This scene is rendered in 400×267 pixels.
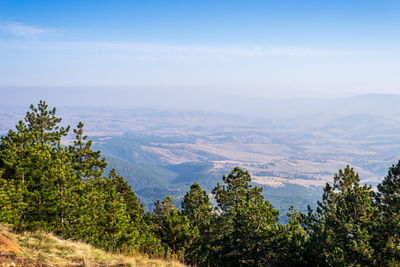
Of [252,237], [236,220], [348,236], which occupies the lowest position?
[252,237]

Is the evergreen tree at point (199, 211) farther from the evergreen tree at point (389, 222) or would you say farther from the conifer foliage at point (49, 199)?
the evergreen tree at point (389, 222)

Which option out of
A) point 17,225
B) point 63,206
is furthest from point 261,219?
point 17,225

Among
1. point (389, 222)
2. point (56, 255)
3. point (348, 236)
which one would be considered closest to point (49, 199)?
point (56, 255)

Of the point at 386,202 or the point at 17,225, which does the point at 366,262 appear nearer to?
the point at 386,202

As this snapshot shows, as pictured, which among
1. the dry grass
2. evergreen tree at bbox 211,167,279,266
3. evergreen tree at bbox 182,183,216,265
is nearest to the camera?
the dry grass

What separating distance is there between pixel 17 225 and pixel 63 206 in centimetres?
265

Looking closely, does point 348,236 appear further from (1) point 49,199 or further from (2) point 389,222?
(1) point 49,199

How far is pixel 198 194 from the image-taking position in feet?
115

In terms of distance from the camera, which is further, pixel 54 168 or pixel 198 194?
pixel 198 194

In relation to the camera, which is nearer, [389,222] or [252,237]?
[389,222]

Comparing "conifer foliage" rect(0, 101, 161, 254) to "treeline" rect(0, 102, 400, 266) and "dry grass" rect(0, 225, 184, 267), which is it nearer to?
"treeline" rect(0, 102, 400, 266)

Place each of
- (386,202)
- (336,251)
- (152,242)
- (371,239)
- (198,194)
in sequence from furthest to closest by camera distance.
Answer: (198,194)
(152,242)
(386,202)
(371,239)
(336,251)

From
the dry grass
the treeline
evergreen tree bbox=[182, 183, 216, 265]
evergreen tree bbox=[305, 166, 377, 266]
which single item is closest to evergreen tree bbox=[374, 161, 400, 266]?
the treeline

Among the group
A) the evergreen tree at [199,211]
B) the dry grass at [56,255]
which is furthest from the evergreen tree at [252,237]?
the dry grass at [56,255]
